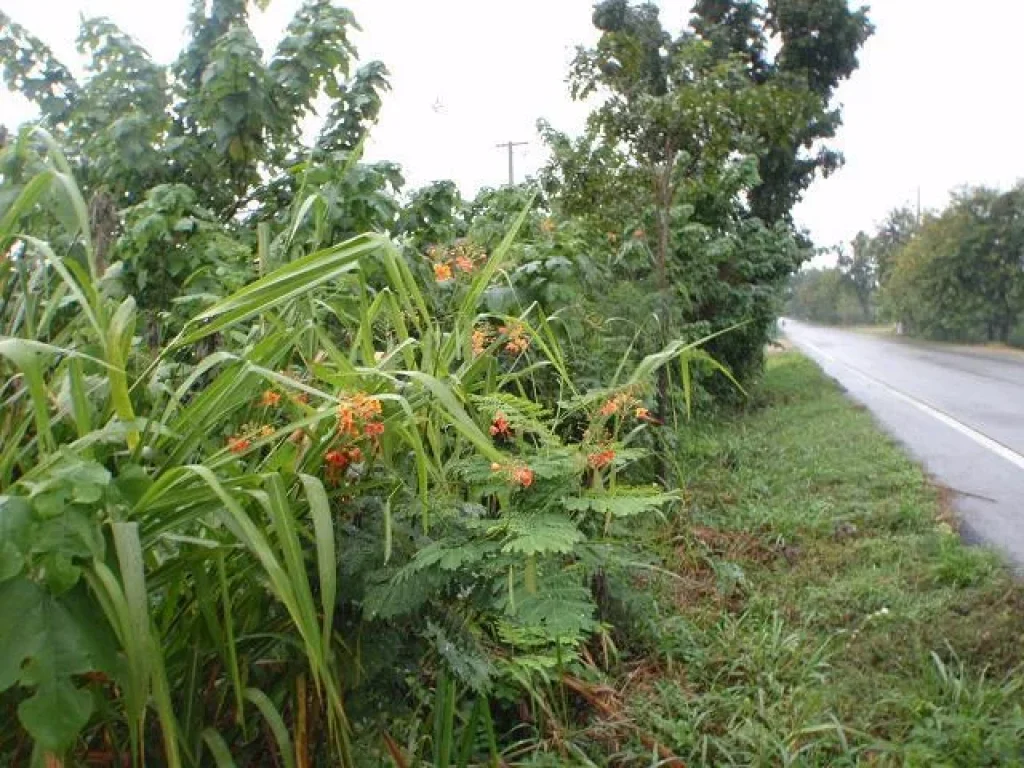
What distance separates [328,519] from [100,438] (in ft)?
1.24

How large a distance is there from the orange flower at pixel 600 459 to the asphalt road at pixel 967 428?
349cm

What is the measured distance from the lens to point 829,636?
369 centimetres

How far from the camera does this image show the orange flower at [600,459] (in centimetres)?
174

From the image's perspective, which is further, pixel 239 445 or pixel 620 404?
pixel 620 404

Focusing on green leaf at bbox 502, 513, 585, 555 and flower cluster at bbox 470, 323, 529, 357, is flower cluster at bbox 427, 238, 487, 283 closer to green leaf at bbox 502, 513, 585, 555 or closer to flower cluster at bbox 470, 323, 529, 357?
flower cluster at bbox 470, 323, 529, 357

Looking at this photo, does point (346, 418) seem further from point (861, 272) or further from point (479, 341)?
point (861, 272)

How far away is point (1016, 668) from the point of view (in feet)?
10.5

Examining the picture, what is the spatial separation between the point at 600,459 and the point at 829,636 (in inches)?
92.8

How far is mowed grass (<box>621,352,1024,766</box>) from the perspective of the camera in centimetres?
285

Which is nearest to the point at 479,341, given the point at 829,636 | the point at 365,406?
the point at 365,406

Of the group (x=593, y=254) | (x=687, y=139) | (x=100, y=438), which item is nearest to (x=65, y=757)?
(x=100, y=438)

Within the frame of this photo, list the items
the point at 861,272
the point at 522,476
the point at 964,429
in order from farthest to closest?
the point at 861,272 < the point at 964,429 < the point at 522,476

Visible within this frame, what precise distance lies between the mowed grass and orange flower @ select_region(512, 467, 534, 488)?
3.32ft

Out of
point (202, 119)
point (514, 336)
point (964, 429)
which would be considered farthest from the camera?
point (964, 429)
